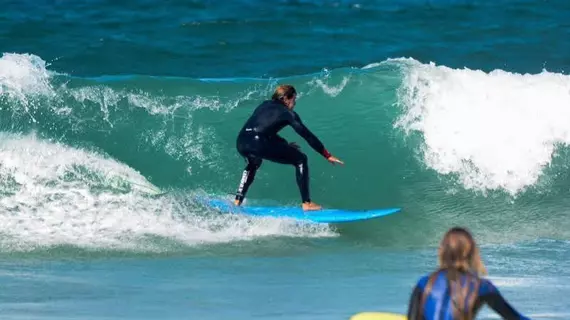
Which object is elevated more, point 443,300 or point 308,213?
point 308,213

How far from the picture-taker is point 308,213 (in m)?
8.98

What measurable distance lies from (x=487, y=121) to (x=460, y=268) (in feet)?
25.6

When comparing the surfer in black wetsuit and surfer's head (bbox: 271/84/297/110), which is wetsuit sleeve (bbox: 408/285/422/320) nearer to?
the surfer in black wetsuit

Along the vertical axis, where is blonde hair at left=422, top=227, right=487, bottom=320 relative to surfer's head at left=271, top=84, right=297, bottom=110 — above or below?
below

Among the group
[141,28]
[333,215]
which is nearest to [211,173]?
[333,215]

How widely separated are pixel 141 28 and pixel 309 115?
6866 millimetres

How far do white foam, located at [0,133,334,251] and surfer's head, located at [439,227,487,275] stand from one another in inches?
190

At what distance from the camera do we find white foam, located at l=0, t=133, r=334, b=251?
8.81 m

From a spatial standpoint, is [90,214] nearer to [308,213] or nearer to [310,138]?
[308,213]

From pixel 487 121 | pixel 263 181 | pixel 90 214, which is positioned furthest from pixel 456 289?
pixel 487 121

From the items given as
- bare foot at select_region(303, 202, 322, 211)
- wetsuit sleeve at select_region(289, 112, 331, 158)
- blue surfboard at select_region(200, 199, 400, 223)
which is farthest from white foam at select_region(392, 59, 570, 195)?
wetsuit sleeve at select_region(289, 112, 331, 158)

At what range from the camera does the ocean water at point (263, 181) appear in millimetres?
6902

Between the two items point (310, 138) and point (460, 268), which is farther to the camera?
point (310, 138)

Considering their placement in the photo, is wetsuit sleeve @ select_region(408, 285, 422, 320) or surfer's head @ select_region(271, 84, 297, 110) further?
surfer's head @ select_region(271, 84, 297, 110)
